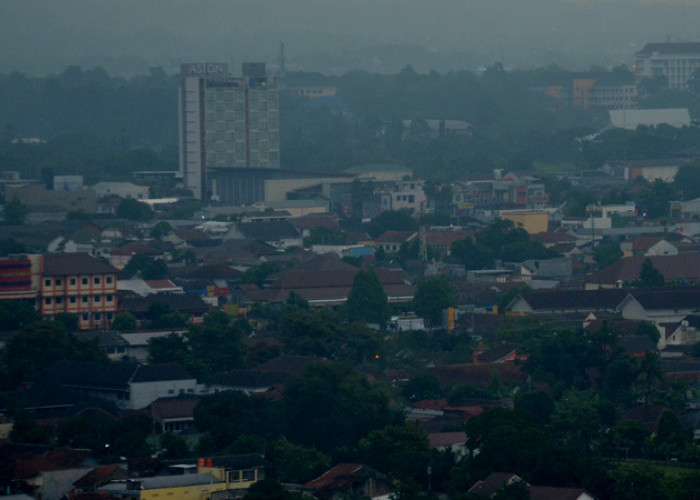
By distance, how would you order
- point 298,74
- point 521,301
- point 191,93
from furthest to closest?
point 298,74, point 191,93, point 521,301

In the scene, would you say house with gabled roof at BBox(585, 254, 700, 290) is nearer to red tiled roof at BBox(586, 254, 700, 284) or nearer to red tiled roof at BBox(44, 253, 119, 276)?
red tiled roof at BBox(586, 254, 700, 284)

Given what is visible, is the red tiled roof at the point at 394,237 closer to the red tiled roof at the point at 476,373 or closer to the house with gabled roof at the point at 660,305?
the house with gabled roof at the point at 660,305

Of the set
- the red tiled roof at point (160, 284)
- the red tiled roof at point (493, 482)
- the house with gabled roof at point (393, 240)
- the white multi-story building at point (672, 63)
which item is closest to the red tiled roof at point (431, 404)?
the red tiled roof at point (493, 482)

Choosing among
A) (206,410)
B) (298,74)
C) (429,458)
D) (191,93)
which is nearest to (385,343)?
(206,410)

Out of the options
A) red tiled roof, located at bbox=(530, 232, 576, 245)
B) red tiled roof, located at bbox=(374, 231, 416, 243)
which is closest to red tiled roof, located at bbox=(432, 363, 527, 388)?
red tiled roof, located at bbox=(530, 232, 576, 245)

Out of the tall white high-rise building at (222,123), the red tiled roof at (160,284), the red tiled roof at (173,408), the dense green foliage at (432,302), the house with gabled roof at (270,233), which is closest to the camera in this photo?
the red tiled roof at (173,408)

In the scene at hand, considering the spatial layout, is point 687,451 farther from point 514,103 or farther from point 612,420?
point 514,103

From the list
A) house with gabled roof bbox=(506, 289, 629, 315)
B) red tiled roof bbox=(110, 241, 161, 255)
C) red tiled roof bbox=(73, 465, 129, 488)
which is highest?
house with gabled roof bbox=(506, 289, 629, 315)
